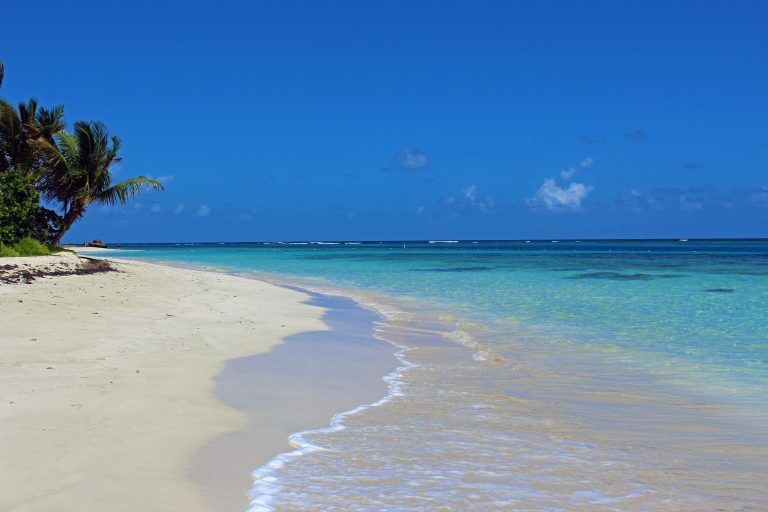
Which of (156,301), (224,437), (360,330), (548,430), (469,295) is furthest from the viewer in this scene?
(469,295)

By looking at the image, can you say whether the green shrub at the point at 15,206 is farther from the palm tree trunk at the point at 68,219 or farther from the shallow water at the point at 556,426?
the shallow water at the point at 556,426

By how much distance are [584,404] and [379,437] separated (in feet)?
7.92

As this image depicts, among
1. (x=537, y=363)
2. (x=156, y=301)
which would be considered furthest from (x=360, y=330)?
(x=156, y=301)

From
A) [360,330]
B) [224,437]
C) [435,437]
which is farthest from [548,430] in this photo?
[360,330]

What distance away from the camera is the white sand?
355 centimetres

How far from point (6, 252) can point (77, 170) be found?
18.1 feet

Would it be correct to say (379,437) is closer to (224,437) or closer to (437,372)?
(224,437)

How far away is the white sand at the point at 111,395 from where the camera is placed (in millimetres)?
3555

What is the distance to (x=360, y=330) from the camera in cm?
1162

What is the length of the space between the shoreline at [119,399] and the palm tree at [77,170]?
1340 centimetres

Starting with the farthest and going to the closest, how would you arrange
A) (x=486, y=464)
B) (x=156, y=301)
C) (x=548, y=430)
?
(x=156, y=301), (x=548, y=430), (x=486, y=464)

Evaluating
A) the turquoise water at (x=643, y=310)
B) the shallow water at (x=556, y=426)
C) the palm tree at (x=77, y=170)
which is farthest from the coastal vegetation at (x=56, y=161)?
the shallow water at (x=556, y=426)

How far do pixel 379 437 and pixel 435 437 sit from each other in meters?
0.43

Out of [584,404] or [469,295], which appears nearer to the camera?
[584,404]
